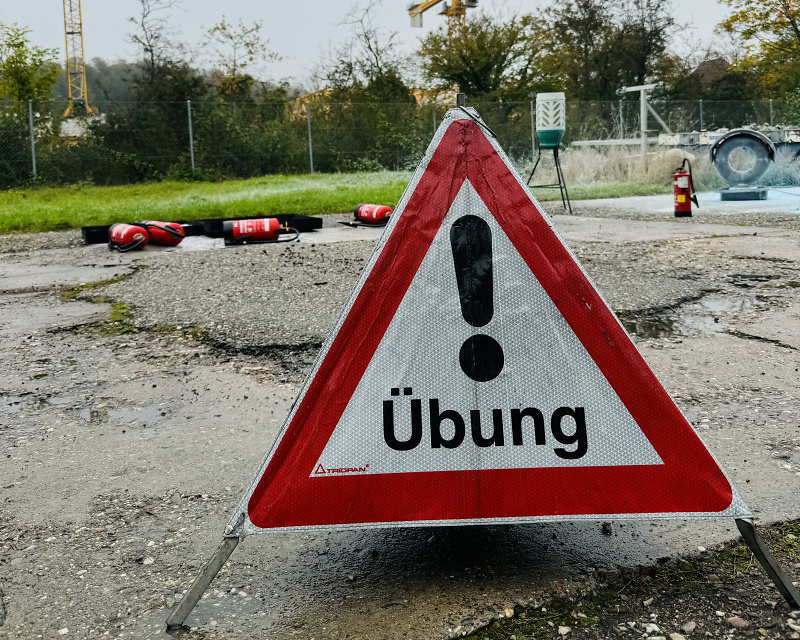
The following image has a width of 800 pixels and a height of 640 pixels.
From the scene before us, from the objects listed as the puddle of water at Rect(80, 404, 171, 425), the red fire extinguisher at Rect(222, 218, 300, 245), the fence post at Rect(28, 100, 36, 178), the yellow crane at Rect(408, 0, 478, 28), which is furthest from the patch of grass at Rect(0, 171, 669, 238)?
the yellow crane at Rect(408, 0, 478, 28)

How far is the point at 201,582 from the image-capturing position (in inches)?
85.7

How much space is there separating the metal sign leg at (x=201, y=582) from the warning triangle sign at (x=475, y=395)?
0.26ft

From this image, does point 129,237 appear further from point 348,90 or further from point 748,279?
point 348,90

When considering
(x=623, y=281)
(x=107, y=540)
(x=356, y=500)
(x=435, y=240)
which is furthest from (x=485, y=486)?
(x=623, y=281)

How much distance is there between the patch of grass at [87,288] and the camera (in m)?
7.45

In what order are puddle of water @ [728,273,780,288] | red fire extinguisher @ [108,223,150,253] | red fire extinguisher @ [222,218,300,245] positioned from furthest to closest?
Result: red fire extinguisher @ [222,218,300,245], red fire extinguisher @ [108,223,150,253], puddle of water @ [728,273,780,288]

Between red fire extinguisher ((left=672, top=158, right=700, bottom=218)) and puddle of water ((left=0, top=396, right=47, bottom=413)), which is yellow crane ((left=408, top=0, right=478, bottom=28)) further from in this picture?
puddle of water ((left=0, top=396, right=47, bottom=413))

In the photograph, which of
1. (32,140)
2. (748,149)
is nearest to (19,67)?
(32,140)

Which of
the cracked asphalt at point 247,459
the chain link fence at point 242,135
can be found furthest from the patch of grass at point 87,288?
the chain link fence at point 242,135

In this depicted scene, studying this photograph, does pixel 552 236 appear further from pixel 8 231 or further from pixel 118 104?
pixel 118 104

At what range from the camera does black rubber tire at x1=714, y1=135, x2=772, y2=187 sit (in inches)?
608

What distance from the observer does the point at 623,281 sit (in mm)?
7168

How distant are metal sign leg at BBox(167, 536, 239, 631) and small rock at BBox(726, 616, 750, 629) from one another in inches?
51.6

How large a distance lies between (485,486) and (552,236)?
729mm
